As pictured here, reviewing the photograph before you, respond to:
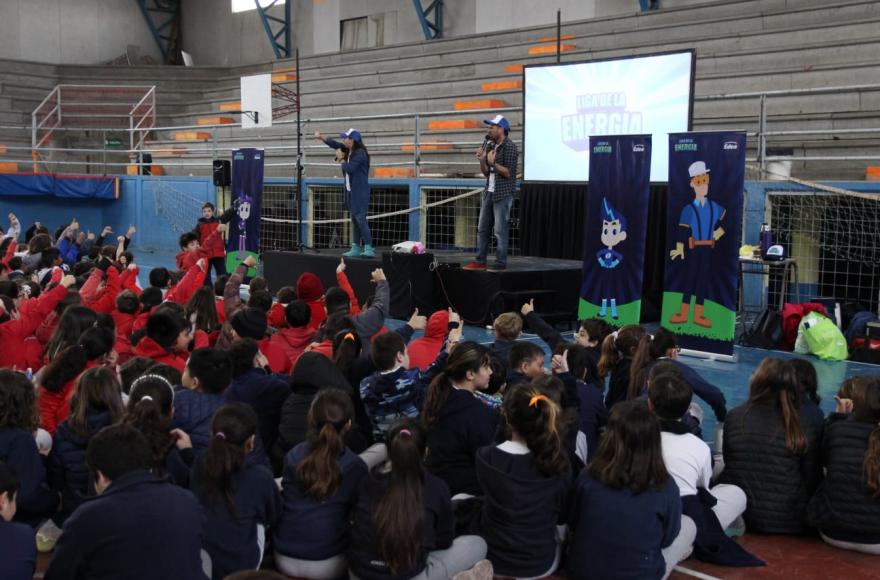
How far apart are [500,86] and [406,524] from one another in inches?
580

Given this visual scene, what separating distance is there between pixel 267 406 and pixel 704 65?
11.9 meters

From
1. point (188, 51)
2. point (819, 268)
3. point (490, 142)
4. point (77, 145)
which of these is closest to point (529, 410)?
point (490, 142)

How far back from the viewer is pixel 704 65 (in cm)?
1485

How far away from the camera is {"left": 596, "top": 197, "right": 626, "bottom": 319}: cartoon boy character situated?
900cm

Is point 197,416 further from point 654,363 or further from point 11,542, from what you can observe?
point 654,363

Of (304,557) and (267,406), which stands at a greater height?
(267,406)

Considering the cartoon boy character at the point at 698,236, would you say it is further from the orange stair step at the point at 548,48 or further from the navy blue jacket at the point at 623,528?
the orange stair step at the point at 548,48

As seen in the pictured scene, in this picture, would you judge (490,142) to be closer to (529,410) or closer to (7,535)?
(529,410)

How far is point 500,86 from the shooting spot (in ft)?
57.2

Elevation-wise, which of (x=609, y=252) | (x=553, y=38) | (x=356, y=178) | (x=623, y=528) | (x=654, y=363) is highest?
(x=553, y=38)

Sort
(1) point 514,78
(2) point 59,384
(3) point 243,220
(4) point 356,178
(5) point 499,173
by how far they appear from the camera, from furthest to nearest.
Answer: (1) point 514,78, (3) point 243,220, (4) point 356,178, (5) point 499,173, (2) point 59,384

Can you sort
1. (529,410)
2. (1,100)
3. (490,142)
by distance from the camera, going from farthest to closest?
(1,100) < (490,142) < (529,410)

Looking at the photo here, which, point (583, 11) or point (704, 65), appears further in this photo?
point (583, 11)

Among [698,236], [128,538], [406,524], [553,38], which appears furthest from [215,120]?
[128,538]
